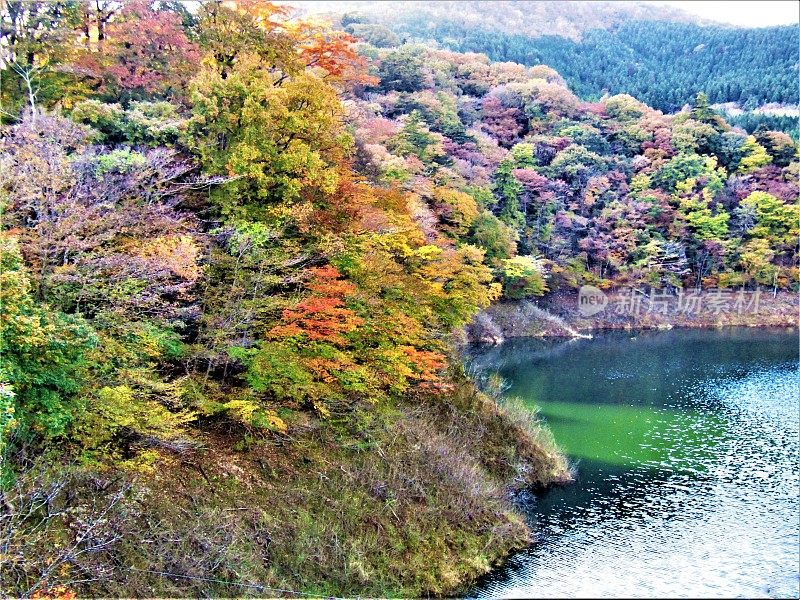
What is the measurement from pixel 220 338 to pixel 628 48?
376 feet

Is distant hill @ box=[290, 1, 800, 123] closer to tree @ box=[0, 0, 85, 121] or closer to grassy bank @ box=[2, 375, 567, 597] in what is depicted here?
tree @ box=[0, 0, 85, 121]

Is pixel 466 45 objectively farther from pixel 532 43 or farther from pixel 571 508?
pixel 571 508

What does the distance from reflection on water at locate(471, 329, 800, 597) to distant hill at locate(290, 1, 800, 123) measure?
52901 millimetres

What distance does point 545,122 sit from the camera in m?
63.2

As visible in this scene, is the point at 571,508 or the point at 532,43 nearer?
the point at 571,508

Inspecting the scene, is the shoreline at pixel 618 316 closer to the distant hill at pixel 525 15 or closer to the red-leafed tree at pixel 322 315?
the red-leafed tree at pixel 322 315

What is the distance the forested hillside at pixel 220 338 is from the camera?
36.5 feet

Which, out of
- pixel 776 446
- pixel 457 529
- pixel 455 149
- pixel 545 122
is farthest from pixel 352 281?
pixel 545 122

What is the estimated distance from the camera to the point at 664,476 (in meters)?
21.7

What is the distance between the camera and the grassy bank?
35.7ft

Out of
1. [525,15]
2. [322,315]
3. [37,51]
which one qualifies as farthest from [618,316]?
[525,15]

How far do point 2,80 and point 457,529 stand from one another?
16.6 meters

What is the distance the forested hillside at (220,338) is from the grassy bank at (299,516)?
2.2 inches

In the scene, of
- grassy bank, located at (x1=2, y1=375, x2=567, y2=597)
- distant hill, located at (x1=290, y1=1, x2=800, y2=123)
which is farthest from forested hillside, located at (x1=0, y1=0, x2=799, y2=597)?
distant hill, located at (x1=290, y1=1, x2=800, y2=123)
